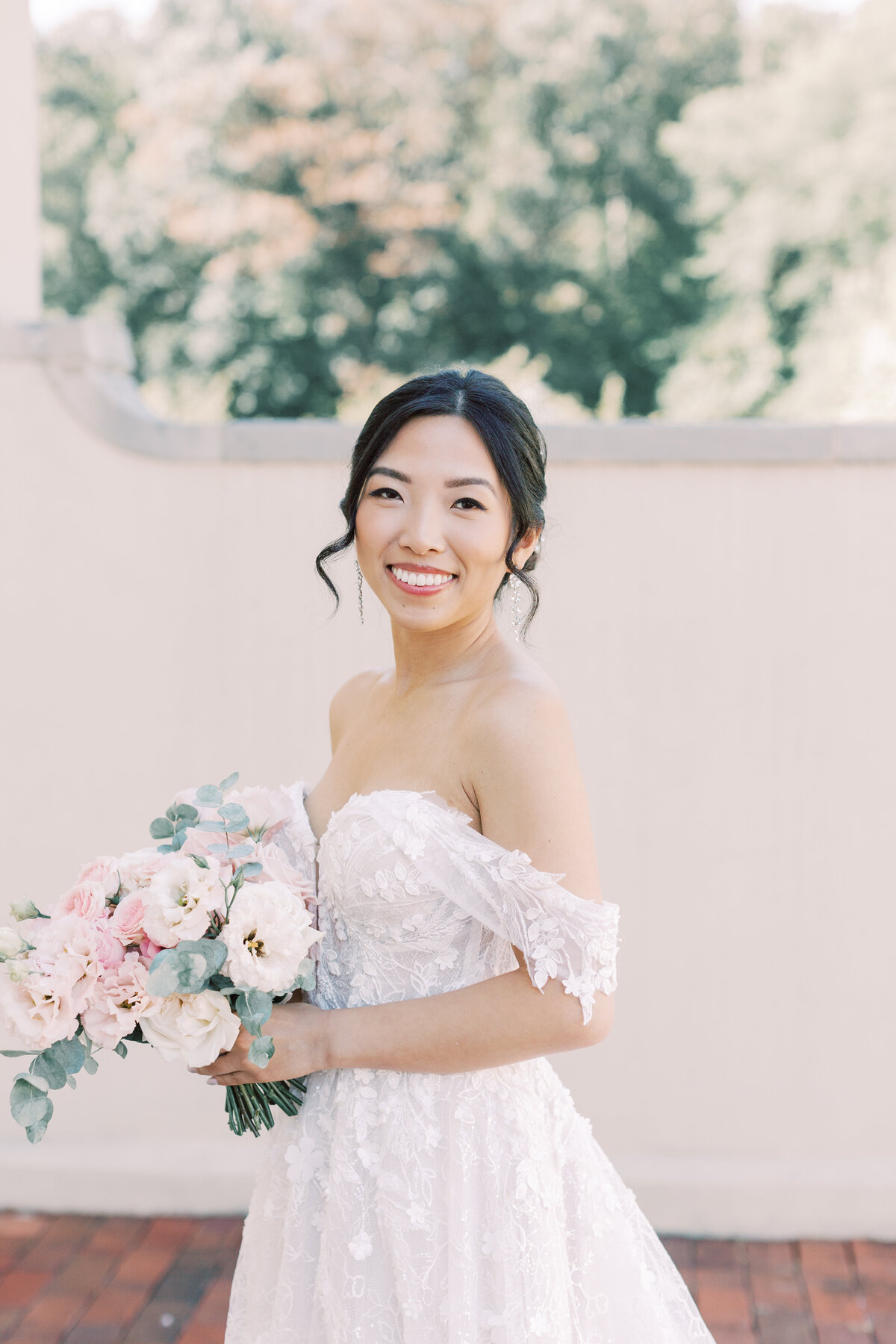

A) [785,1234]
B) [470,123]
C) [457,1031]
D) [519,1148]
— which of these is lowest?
[785,1234]

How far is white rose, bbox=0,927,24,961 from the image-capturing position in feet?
5.35

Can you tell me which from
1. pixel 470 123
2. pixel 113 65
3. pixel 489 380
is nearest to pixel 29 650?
pixel 489 380

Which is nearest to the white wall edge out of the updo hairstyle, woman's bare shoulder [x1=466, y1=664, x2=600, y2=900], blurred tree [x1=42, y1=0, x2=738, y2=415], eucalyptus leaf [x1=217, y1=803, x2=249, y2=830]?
A: eucalyptus leaf [x1=217, y1=803, x2=249, y2=830]

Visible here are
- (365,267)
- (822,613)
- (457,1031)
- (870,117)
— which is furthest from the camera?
(365,267)

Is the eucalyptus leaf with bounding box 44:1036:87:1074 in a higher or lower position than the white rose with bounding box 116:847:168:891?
lower

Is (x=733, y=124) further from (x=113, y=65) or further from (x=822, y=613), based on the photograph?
(x=822, y=613)

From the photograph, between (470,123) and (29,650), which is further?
(470,123)

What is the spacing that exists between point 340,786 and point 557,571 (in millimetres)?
1778

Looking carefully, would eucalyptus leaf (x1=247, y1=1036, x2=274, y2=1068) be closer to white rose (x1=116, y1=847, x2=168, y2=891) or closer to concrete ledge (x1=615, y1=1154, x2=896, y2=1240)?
white rose (x1=116, y1=847, x2=168, y2=891)

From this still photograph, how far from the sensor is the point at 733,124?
18.9 meters

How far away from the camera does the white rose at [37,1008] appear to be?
61.6 inches

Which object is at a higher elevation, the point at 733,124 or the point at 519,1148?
the point at 733,124

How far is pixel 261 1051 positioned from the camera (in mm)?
1522

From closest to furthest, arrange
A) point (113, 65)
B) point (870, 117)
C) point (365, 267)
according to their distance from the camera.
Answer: point (870, 117) → point (365, 267) → point (113, 65)
